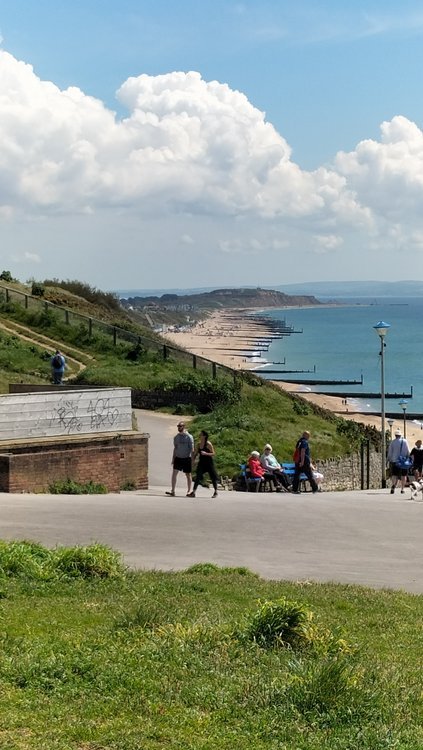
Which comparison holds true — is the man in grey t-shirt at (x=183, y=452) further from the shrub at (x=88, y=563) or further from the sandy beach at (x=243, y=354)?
the sandy beach at (x=243, y=354)

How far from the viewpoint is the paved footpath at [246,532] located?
12.2 m

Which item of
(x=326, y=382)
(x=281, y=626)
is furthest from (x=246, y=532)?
(x=326, y=382)

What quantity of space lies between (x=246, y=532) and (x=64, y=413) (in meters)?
5.43

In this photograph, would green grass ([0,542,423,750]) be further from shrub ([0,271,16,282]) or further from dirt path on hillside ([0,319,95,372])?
shrub ([0,271,16,282])

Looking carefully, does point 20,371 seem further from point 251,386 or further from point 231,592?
point 231,592

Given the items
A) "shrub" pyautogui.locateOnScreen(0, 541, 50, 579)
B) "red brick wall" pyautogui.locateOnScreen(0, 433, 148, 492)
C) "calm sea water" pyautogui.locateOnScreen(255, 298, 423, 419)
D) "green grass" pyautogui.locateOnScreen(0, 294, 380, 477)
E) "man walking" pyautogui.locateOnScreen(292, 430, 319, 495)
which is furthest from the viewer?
"calm sea water" pyautogui.locateOnScreen(255, 298, 423, 419)

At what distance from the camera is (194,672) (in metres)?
7.00

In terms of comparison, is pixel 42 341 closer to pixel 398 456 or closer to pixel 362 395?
pixel 398 456

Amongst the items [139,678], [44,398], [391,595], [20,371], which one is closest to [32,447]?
[44,398]

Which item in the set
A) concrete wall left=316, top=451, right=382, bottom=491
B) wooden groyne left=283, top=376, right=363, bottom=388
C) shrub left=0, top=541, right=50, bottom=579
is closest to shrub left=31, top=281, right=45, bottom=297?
concrete wall left=316, top=451, right=382, bottom=491

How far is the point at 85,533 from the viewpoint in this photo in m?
13.2

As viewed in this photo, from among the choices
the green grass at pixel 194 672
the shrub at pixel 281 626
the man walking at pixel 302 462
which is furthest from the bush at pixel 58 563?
the man walking at pixel 302 462

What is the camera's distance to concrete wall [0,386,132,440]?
17.5 meters

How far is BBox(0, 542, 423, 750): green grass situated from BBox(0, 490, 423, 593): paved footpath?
2.14 metres
